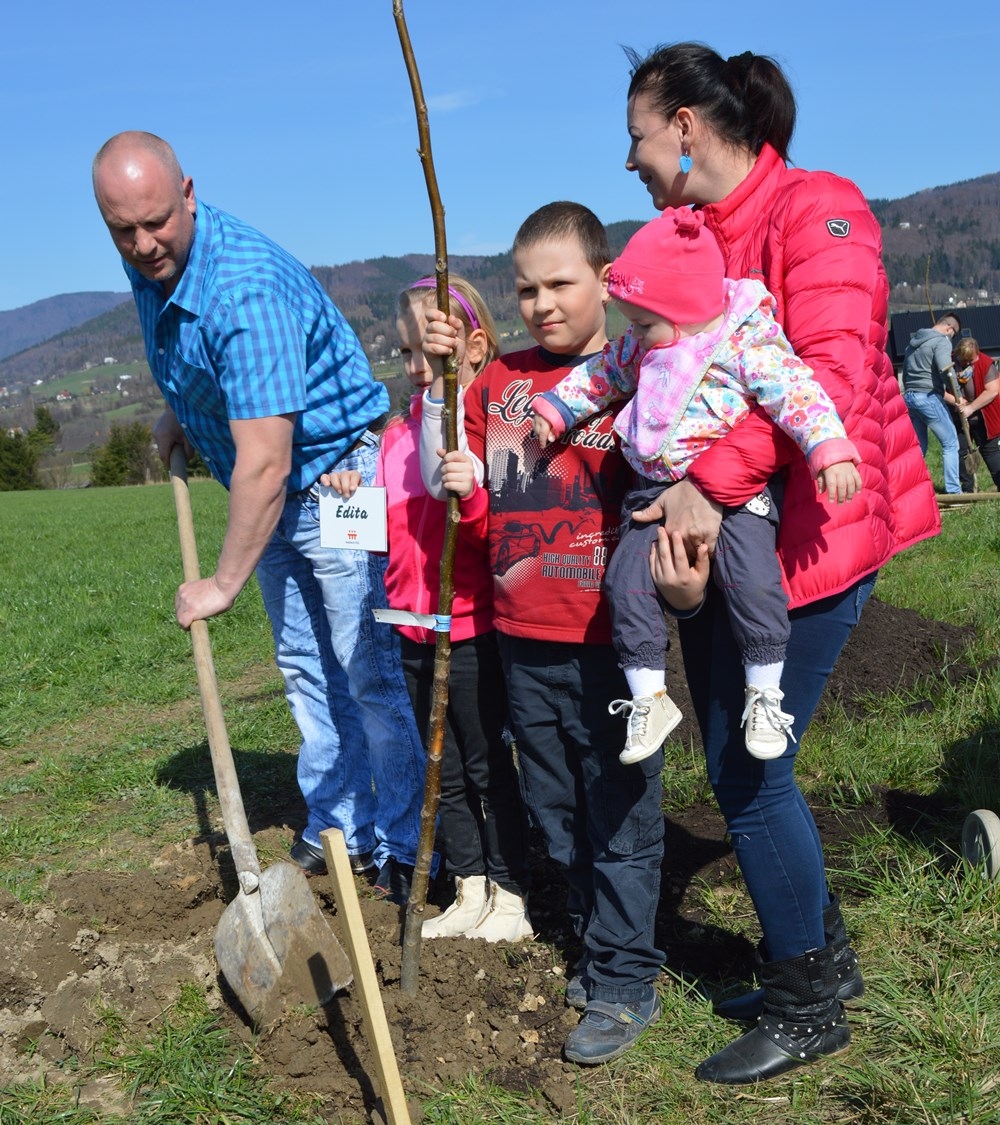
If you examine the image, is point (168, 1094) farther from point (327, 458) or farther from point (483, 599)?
point (327, 458)

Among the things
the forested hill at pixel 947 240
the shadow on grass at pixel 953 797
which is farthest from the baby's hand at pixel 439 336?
the forested hill at pixel 947 240

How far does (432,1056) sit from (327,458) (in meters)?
1.84

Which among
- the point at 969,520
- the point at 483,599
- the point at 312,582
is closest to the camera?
the point at 483,599

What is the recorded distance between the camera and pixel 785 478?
8.03ft

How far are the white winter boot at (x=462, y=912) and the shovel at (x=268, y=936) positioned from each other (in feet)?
1.21

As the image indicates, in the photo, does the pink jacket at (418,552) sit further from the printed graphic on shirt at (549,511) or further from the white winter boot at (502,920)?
the white winter boot at (502,920)

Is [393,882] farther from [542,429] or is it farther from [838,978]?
[542,429]

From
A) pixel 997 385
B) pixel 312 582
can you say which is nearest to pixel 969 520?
pixel 997 385

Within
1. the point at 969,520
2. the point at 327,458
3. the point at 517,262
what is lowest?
the point at 969,520

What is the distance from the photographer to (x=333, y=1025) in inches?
117

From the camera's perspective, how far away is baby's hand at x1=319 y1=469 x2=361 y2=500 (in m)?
3.45

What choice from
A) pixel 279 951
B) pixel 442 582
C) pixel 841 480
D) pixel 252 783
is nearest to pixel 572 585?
pixel 442 582

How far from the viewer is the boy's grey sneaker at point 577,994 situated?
2.97 meters

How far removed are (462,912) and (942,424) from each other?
11.2 m
